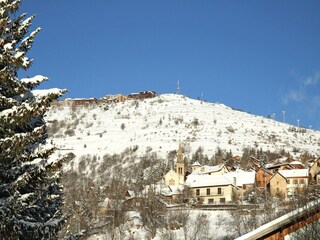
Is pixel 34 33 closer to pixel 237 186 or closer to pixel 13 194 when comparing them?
pixel 13 194

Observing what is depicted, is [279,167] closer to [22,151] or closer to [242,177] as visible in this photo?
[242,177]

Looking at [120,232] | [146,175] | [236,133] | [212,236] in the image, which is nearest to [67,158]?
[212,236]

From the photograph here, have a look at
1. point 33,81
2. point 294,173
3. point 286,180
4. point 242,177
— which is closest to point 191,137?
point 242,177

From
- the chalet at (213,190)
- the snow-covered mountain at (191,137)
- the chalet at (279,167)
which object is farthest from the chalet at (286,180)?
the snow-covered mountain at (191,137)

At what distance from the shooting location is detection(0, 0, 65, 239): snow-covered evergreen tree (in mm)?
11828

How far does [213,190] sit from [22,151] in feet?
229

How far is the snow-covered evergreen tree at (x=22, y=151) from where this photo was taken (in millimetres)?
11828

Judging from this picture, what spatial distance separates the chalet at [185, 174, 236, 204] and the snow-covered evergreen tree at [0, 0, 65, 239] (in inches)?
2571

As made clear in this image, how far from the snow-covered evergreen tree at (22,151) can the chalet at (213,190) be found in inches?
2571

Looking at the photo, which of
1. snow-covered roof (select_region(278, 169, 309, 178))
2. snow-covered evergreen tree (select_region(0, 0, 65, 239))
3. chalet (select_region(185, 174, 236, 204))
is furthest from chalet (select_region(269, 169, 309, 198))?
snow-covered evergreen tree (select_region(0, 0, 65, 239))

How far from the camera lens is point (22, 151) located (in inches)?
487

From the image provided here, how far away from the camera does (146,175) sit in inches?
4601

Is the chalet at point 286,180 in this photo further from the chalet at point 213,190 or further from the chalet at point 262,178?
the chalet at point 213,190

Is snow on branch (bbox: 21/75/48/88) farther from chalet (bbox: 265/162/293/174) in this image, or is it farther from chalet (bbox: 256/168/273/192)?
chalet (bbox: 265/162/293/174)
